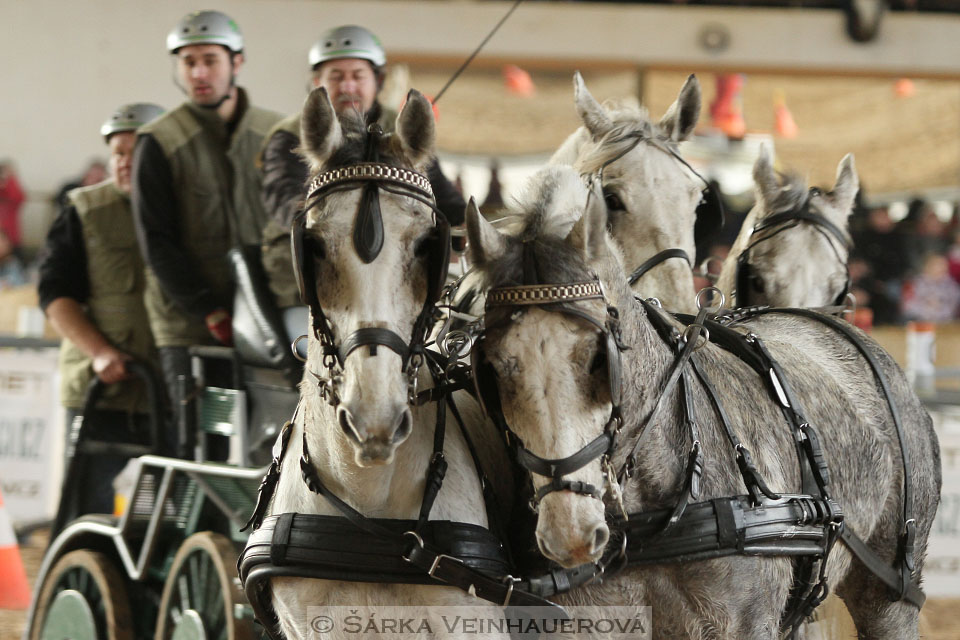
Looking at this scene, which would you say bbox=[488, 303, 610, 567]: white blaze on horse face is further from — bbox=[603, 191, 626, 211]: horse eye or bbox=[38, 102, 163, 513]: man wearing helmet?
bbox=[38, 102, 163, 513]: man wearing helmet

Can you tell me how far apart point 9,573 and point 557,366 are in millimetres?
3618

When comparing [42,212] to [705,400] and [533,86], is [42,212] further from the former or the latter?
[705,400]

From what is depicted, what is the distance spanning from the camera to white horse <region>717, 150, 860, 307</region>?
416 centimetres

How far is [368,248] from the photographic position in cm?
229

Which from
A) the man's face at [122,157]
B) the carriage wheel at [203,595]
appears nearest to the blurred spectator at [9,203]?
the man's face at [122,157]

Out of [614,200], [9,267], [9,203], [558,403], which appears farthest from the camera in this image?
[9,203]

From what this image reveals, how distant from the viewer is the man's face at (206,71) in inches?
193

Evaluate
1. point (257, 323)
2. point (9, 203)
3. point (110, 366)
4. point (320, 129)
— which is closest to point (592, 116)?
point (257, 323)

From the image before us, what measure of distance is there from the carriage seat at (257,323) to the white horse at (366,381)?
1201mm

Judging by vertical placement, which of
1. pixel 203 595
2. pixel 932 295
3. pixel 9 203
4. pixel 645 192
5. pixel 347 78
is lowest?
pixel 203 595

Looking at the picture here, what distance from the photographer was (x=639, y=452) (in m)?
2.68

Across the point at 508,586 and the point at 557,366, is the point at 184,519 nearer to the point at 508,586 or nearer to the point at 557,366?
the point at 508,586

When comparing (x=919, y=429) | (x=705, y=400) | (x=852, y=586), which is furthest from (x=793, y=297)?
(x=705, y=400)

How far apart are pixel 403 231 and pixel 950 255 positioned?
37.0 ft
